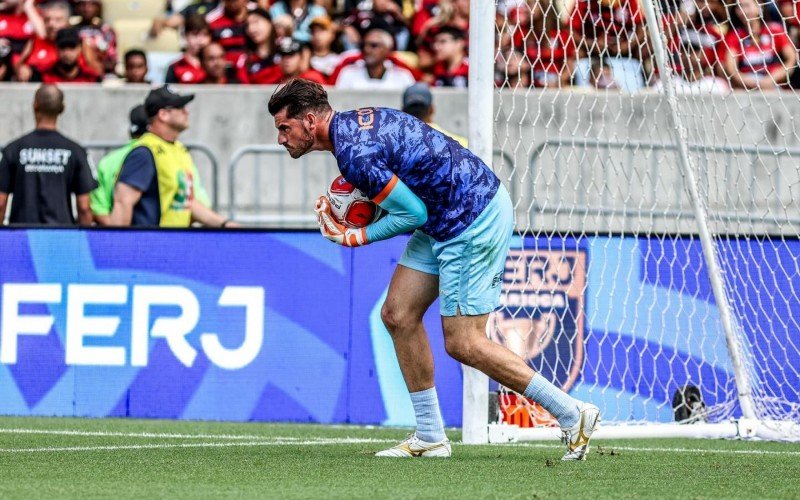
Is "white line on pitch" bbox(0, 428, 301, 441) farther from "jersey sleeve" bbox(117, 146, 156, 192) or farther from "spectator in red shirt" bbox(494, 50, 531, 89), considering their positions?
"spectator in red shirt" bbox(494, 50, 531, 89)

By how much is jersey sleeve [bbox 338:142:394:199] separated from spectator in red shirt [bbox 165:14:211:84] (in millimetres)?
8906

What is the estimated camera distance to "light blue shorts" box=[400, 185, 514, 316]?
733cm

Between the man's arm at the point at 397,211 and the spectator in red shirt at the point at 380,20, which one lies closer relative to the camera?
the man's arm at the point at 397,211

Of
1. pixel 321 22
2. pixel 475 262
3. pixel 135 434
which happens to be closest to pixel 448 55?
pixel 321 22

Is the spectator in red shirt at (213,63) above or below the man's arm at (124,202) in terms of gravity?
above

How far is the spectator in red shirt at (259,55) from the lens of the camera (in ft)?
52.3

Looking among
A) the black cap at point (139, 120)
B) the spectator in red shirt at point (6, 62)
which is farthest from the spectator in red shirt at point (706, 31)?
the spectator in red shirt at point (6, 62)

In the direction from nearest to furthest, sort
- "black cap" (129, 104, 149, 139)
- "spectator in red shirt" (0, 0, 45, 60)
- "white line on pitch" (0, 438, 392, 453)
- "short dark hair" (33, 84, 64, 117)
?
"white line on pitch" (0, 438, 392, 453) → "short dark hair" (33, 84, 64, 117) → "black cap" (129, 104, 149, 139) → "spectator in red shirt" (0, 0, 45, 60)

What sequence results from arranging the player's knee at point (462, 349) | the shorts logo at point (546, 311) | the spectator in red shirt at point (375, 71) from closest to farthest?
the player's knee at point (462, 349), the shorts logo at point (546, 311), the spectator in red shirt at point (375, 71)

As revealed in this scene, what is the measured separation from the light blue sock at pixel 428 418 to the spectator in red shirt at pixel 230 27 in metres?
9.26

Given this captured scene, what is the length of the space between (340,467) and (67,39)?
9864 millimetres

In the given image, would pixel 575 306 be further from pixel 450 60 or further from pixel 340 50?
pixel 340 50

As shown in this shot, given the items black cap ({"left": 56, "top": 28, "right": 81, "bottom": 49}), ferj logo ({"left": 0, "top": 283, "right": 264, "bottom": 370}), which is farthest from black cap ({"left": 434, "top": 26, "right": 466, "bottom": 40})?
ferj logo ({"left": 0, "top": 283, "right": 264, "bottom": 370})

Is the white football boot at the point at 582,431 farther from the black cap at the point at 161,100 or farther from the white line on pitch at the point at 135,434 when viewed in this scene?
the black cap at the point at 161,100
